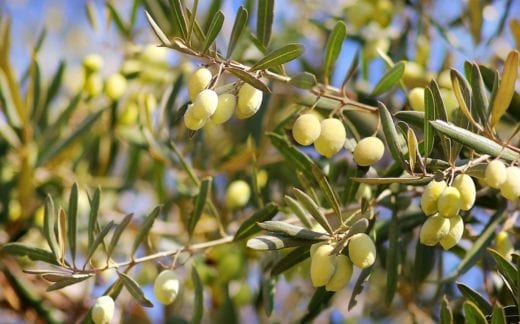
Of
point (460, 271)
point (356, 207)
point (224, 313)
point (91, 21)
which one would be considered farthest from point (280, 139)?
point (91, 21)

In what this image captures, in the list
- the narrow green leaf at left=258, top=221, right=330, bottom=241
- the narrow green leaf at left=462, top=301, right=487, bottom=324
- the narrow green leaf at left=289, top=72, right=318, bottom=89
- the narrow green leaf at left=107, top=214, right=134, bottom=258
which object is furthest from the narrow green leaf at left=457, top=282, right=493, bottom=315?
the narrow green leaf at left=107, top=214, right=134, bottom=258

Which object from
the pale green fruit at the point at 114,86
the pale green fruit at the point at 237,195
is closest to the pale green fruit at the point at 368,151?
the pale green fruit at the point at 237,195

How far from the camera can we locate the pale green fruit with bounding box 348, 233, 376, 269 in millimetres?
822

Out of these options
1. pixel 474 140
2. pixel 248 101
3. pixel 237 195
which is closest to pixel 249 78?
pixel 248 101

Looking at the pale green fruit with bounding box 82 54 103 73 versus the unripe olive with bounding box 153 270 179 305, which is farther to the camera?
the pale green fruit with bounding box 82 54 103 73

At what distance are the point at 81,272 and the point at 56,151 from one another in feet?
1.84

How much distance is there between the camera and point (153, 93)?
1.64m

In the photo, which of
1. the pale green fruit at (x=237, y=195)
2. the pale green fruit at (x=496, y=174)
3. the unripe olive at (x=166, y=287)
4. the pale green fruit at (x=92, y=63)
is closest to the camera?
the pale green fruit at (x=496, y=174)

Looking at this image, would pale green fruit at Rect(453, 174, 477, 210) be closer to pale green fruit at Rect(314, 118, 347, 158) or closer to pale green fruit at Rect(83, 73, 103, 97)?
pale green fruit at Rect(314, 118, 347, 158)

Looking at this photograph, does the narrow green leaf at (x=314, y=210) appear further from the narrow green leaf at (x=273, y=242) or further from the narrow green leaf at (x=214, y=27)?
the narrow green leaf at (x=214, y=27)

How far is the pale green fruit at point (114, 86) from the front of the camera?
1.54 meters

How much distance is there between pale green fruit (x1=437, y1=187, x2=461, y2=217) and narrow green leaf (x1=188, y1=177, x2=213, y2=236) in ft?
1.19

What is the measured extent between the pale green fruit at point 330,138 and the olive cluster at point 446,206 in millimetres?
129

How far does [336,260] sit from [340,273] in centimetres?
1
